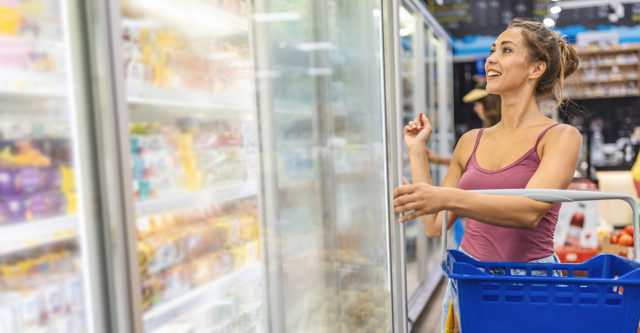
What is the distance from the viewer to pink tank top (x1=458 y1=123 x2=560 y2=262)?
151cm

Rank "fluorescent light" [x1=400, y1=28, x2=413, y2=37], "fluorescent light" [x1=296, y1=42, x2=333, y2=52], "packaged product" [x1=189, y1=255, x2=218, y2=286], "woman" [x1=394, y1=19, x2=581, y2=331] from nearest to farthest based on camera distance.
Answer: "woman" [x1=394, y1=19, x2=581, y2=331], "packaged product" [x1=189, y1=255, x2=218, y2=286], "fluorescent light" [x1=296, y1=42, x2=333, y2=52], "fluorescent light" [x1=400, y1=28, x2=413, y2=37]

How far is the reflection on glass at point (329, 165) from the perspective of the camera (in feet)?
7.84

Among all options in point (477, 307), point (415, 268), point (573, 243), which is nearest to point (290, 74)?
point (477, 307)

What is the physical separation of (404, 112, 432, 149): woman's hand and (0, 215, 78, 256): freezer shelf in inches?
39.4

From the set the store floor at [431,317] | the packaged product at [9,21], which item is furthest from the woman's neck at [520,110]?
the store floor at [431,317]

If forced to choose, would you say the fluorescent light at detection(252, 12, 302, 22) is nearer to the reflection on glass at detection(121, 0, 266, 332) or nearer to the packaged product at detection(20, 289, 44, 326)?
the reflection on glass at detection(121, 0, 266, 332)

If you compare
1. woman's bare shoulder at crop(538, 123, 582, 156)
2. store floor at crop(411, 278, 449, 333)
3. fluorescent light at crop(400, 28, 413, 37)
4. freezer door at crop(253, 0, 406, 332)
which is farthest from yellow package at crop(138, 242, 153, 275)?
fluorescent light at crop(400, 28, 413, 37)

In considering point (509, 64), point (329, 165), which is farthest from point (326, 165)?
point (509, 64)

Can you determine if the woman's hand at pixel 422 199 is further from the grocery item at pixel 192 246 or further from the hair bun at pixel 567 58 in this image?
the grocery item at pixel 192 246

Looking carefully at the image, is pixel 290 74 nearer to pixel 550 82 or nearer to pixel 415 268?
pixel 550 82

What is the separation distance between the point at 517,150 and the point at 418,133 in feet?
1.07

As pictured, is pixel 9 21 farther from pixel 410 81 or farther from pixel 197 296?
pixel 410 81

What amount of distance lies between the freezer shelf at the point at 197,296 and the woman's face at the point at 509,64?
1182mm

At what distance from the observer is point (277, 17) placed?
2.29 m
